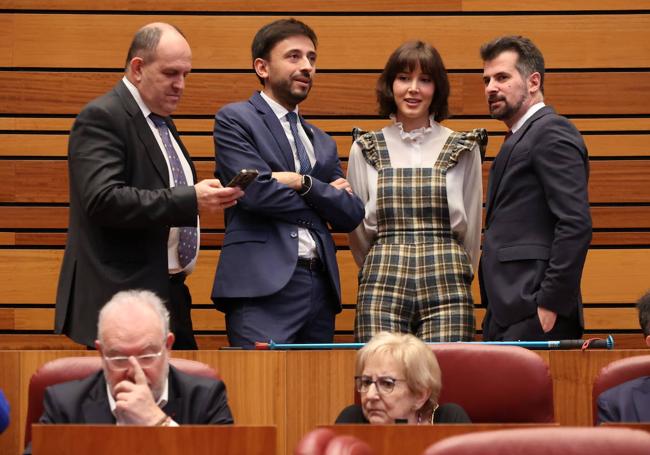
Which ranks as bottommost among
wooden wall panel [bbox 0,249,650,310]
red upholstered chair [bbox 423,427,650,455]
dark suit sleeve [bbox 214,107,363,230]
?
red upholstered chair [bbox 423,427,650,455]

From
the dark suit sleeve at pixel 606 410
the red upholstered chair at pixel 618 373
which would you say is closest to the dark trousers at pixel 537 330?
the red upholstered chair at pixel 618 373

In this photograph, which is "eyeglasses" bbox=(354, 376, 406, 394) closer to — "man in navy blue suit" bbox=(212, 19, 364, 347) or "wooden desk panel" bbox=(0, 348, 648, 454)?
"wooden desk panel" bbox=(0, 348, 648, 454)

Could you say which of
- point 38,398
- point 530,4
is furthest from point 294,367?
A: point 530,4

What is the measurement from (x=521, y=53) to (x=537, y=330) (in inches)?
34.9

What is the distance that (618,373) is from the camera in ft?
10.0

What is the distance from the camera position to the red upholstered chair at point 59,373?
280 centimetres

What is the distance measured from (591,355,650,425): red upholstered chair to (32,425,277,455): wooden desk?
3.92ft

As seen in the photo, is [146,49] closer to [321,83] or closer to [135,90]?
[135,90]

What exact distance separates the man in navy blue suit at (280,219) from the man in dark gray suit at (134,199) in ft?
0.53

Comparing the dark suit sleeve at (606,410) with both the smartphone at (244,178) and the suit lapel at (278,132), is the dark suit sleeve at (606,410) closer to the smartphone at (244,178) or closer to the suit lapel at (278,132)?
the smartphone at (244,178)

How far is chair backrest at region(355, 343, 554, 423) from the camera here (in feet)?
9.56

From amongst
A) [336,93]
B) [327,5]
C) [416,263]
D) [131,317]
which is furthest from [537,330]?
[327,5]

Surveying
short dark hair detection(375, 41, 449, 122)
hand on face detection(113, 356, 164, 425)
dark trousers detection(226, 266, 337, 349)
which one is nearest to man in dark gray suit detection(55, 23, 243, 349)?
dark trousers detection(226, 266, 337, 349)

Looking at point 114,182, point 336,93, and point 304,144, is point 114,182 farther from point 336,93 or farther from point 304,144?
point 336,93
